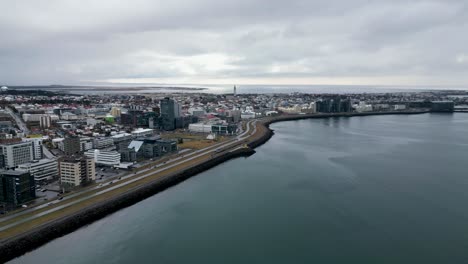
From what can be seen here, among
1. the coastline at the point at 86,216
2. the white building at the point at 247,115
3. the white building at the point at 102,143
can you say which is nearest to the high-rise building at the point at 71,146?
the white building at the point at 102,143

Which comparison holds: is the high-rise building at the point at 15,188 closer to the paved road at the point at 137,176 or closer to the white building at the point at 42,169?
the paved road at the point at 137,176

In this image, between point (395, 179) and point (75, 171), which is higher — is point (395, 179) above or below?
below

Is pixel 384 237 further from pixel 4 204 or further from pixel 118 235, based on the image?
pixel 4 204

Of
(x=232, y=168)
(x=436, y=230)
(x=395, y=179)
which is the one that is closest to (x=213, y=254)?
(x=436, y=230)

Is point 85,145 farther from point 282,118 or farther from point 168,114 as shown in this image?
point 282,118

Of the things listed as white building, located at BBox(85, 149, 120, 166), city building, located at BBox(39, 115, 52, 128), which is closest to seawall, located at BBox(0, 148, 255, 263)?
white building, located at BBox(85, 149, 120, 166)

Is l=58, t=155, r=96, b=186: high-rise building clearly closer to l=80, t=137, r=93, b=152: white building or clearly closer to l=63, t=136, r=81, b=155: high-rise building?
l=63, t=136, r=81, b=155: high-rise building
